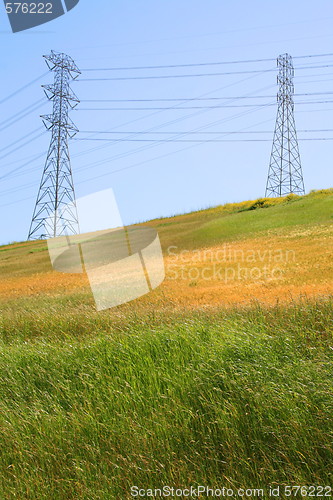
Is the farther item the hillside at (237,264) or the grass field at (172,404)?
the hillside at (237,264)

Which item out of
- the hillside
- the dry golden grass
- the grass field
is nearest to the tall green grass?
the grass field

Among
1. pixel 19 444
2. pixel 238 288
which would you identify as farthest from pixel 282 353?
pixel 238 288

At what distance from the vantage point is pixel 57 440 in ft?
19.0

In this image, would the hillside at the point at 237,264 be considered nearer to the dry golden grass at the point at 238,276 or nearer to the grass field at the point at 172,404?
the dry golden grass at the point at 238,276

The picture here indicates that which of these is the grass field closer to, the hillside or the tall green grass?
the tall green grass

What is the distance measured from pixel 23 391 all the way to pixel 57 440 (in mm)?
1890

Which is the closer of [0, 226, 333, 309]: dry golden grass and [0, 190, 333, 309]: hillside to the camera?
[0, 226, 333, 309]: dry golden grass

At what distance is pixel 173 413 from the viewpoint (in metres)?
5.66

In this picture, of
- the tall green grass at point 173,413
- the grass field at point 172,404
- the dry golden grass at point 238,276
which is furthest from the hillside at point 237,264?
the tall green grass at point 173,413

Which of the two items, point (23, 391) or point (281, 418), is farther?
point (23, 391)

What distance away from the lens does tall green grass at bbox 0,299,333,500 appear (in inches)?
192

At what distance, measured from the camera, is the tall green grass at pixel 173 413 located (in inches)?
192

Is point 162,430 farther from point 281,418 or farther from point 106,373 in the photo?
point 106,373

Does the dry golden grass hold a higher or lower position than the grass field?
lower
